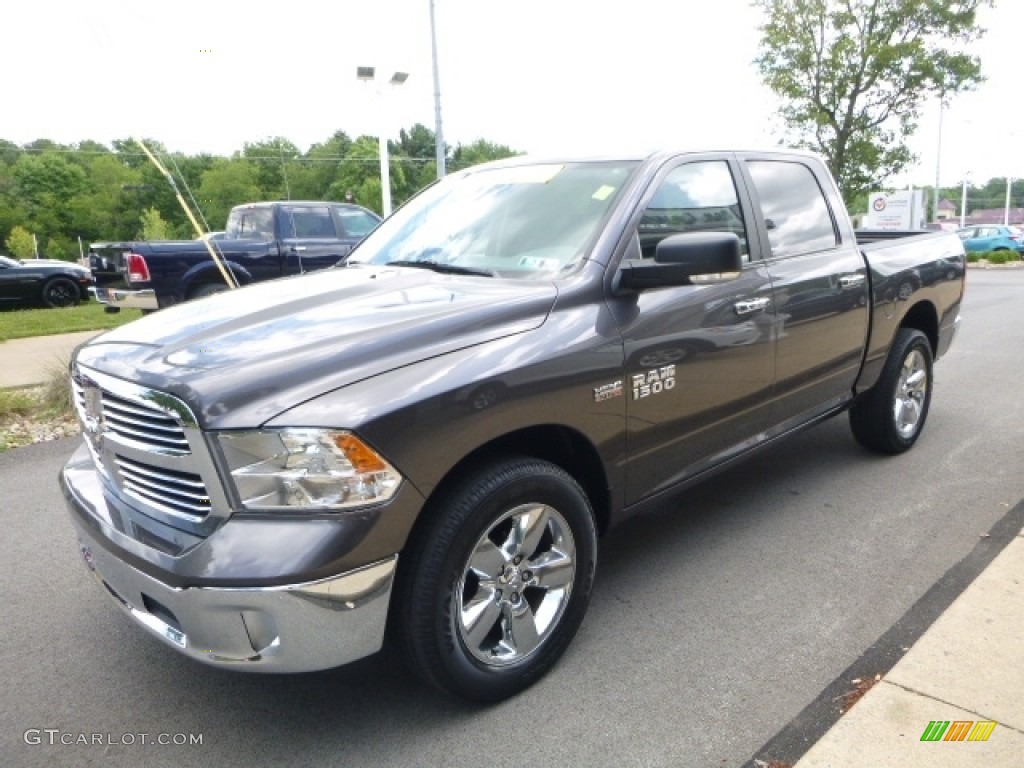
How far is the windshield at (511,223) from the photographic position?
10.3 ft

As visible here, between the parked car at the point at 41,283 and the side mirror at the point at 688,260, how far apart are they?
1538cm

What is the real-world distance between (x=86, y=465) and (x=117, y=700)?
0.82m

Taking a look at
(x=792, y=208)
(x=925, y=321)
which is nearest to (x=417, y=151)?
(x=925, y=321)

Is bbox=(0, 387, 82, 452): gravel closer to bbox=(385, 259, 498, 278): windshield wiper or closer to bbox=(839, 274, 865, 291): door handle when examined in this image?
bbox=(385, 259, 498, 278): windshield wiper

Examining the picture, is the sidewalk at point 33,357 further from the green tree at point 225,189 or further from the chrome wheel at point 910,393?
the green tree at point 225,189

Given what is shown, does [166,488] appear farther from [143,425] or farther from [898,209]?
[898,209]

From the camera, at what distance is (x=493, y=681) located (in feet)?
8.47

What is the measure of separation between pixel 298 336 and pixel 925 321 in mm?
4406

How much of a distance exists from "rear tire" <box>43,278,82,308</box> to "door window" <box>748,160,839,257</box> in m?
16.1

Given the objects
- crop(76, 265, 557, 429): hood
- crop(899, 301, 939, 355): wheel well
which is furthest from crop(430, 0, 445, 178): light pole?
crop(76, 265, 557, 429): hood

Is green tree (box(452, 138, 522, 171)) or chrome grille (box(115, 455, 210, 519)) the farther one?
green tree (box(452, 138, 522, 171))

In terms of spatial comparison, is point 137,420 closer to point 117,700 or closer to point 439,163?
point 117,700

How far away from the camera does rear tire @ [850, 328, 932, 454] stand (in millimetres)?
4789

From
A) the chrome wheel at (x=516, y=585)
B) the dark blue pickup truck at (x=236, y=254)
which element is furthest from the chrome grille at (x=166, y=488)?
the dark blue pickup truck at (x=236, y=254)
